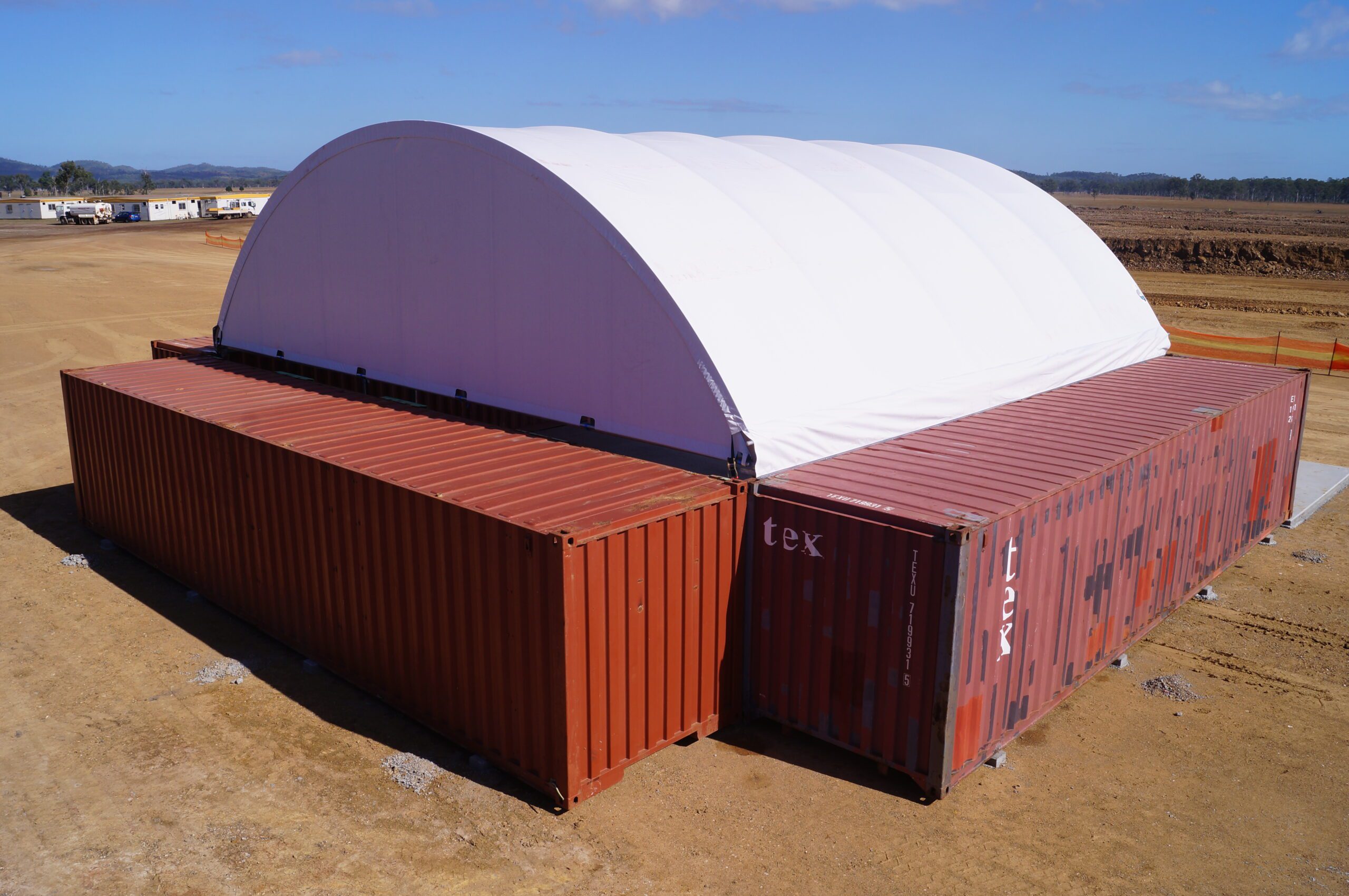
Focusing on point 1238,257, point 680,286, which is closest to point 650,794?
point 680,286

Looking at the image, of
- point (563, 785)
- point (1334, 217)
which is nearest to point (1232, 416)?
point (563, 785)

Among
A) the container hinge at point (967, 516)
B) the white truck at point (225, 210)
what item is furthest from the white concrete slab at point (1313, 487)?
the white truck at point (225, 210)

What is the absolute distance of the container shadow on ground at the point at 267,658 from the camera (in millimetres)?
11195

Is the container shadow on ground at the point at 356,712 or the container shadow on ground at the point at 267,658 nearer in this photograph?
the container shadow on ground at the point at 356,712

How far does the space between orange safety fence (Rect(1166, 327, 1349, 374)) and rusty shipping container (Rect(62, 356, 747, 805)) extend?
28069 mm

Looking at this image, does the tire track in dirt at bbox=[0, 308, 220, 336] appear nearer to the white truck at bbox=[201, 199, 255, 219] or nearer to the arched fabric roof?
the arched fabric roof

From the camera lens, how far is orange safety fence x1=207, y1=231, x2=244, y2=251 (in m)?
75.4

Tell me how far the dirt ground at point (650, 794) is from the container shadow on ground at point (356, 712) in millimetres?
41

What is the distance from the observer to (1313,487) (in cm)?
2100

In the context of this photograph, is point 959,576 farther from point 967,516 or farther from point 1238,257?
point 1238,257

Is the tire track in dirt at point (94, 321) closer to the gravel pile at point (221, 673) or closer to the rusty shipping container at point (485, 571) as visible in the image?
the rusty shipping container at point (485, 571)

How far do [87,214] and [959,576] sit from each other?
4556 inches

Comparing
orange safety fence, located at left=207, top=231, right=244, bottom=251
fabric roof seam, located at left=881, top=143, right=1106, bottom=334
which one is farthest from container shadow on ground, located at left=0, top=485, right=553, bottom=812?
orange safety fence, located at left=207, top=231, right=244, bottom=251

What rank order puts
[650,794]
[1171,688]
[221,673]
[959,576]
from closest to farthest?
[959,576] < [650,794] < [1171,688] < [221,673]
